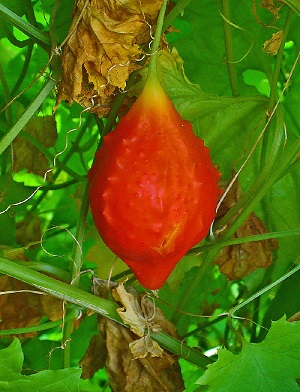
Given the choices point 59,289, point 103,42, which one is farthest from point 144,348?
point 103,42

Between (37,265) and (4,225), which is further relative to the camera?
(4,225)

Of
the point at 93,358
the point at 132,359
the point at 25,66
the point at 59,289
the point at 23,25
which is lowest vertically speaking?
the point at 93,358

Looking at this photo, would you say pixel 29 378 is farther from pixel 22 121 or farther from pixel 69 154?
pixel 69 154

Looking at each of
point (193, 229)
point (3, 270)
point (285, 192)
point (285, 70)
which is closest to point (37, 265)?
point (3, 270)

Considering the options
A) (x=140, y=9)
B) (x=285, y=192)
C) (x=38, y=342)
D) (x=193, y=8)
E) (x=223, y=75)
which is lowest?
(x=38, y=342)

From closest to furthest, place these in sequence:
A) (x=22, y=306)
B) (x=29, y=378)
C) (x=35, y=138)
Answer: (x=29, y=378) < (x=22, y=306) < (x=35, y=138)

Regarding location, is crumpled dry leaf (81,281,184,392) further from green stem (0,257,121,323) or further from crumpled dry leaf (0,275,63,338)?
A: crumpled dry leaf (0,275,63,338)

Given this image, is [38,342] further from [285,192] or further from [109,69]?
[109,69]

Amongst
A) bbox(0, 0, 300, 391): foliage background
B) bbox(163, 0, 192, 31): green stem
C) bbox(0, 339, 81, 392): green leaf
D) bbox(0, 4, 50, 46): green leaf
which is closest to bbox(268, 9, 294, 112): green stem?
bbox(0, 0, 300, 391): foliage background
